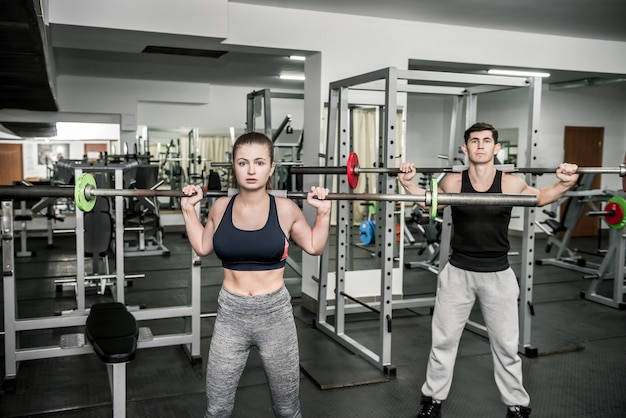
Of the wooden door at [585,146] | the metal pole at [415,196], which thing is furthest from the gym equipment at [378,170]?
the wooden door at [585,146]

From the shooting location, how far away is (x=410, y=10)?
409 cm

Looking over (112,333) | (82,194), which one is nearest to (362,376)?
(112,333)

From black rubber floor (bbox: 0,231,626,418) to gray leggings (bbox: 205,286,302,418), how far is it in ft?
2.90

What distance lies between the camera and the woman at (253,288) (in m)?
1.70

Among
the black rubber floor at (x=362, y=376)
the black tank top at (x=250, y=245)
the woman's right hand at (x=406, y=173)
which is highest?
the woman's right hand at (x=406, y=173)

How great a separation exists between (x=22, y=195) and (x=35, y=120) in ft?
22.1

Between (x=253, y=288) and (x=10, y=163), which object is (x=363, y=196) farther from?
(x=10, y=163)

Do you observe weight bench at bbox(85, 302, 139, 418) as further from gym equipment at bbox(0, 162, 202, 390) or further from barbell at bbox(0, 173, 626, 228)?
barbell at bbox(0, 173, 626, 228)

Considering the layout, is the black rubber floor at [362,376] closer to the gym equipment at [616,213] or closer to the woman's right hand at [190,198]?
the gym equipment at [616,213]

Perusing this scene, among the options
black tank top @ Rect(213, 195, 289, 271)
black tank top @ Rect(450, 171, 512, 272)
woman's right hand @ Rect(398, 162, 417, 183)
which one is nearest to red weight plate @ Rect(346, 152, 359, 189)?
woman's right hand @ Rect(398, 162, 417, 183)

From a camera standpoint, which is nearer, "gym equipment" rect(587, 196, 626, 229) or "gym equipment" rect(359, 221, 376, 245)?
"gym equipment" rect(587, 196, 626, 229)

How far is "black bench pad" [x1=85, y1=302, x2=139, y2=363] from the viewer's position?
1.99 meters

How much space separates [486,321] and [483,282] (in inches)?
6.8

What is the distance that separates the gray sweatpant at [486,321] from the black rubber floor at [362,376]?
233mm
